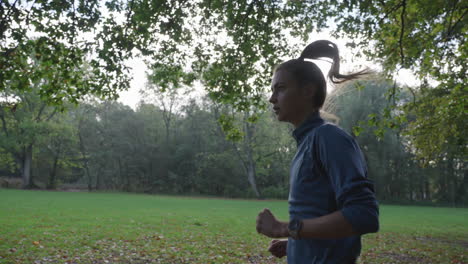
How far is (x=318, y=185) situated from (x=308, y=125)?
39 cm

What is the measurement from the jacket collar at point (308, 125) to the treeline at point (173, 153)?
4635cm

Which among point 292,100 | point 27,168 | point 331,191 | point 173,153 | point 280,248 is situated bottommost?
point 280,248

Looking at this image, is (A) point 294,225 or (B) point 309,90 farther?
(B) point 309,90

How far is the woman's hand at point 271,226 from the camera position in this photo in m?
1.81

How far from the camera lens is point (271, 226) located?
1854 millimetres

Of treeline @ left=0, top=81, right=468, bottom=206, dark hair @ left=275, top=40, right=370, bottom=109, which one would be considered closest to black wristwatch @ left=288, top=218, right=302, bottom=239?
dark hair @ left=275, top=40, right=370, bottom=109

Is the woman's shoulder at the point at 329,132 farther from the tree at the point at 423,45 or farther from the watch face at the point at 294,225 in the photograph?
the tree at the point at 423,45

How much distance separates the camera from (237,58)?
921 cm

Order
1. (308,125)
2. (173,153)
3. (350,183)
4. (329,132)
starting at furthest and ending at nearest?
(173,153)
(308,125)
(329,132)
(350,183)

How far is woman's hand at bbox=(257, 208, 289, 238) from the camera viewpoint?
5.93 feet

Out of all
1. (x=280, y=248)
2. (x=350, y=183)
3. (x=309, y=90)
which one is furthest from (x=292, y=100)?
(x=280, y=248)

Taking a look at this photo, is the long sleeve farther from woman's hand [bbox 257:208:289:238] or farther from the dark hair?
the dark hair

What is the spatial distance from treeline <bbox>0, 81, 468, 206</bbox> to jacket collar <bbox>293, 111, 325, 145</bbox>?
46.3 m

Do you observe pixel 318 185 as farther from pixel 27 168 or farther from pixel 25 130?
pixel 27 168
